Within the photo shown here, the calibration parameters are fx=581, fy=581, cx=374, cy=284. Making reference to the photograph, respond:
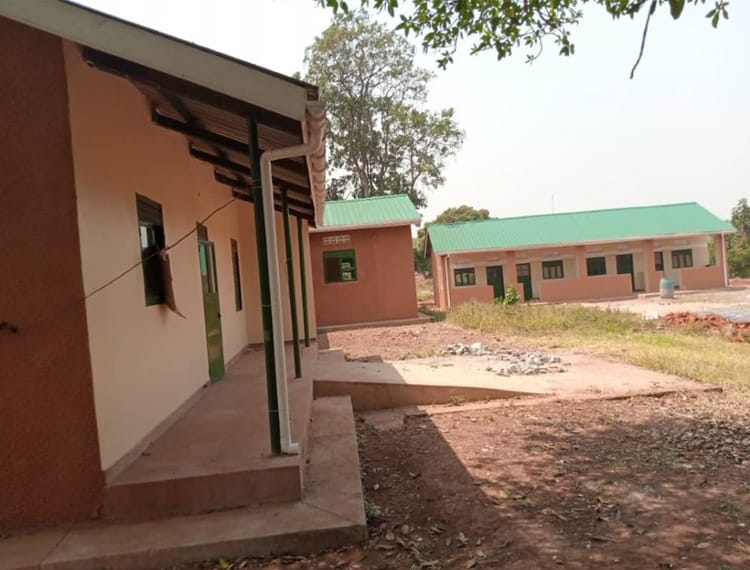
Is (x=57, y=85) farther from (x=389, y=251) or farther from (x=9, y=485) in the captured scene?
Answer: (x=389, y=251)

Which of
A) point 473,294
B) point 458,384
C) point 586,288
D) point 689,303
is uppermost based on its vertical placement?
point 473,294

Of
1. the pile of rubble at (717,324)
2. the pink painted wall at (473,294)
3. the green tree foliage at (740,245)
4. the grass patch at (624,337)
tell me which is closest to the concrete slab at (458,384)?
the grass patch at (624,337)

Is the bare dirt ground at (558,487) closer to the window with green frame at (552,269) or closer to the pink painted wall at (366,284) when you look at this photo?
the pink painted wall at (366,284)

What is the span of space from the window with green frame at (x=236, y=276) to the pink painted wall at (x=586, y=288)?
1857 centimetres

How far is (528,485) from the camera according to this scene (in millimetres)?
4551

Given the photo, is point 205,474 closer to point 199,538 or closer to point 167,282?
point 199,538

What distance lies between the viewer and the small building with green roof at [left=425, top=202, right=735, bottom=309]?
26922 millimetres

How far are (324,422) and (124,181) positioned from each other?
2.95m

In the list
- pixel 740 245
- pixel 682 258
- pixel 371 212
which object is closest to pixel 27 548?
pixel 371 212

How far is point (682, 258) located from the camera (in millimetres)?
29906

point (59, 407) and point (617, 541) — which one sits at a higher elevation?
point (59, 407)

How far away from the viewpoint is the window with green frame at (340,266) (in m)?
19.1

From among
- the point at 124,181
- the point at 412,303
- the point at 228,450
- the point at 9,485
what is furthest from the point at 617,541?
the point at 412,303

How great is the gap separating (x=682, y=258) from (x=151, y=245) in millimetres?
30420
